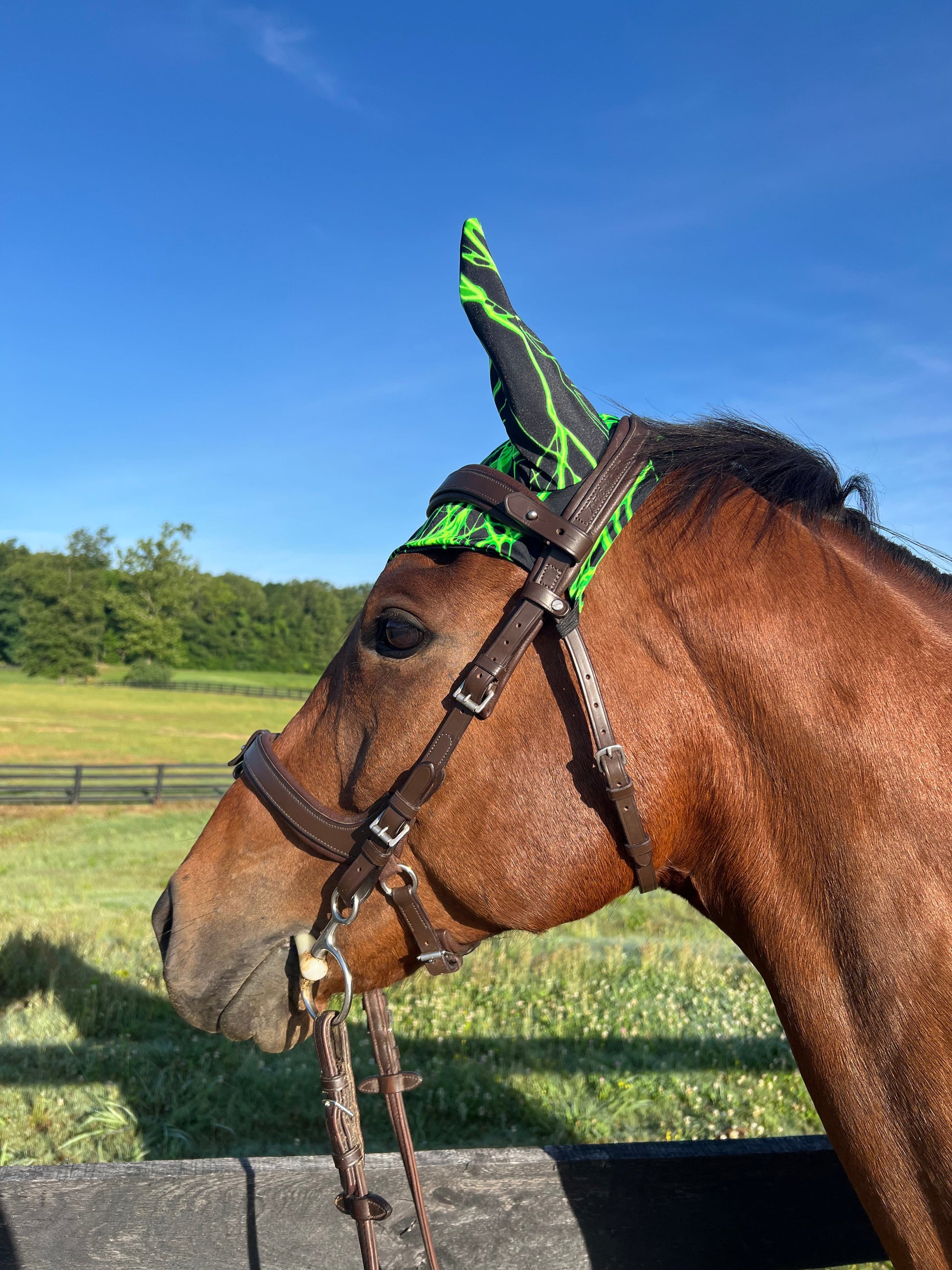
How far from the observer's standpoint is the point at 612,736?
167 cm

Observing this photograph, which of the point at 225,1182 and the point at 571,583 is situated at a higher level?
the point at 571,583

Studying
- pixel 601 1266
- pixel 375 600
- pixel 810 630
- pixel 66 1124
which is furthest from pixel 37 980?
pixel 810 630

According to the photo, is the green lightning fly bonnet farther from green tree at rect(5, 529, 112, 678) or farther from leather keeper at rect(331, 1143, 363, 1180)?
green tree at rect(5, 529, 112, 678)

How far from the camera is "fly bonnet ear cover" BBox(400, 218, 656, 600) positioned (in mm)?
1768

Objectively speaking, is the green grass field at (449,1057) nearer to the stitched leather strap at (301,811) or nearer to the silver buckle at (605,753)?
the stitched leather strap at (301,811)

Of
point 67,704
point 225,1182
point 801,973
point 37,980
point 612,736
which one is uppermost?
point 612,736

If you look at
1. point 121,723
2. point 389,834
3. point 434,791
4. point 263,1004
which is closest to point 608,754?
point 434,791

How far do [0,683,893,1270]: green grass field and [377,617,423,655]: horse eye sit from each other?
3.43 meters

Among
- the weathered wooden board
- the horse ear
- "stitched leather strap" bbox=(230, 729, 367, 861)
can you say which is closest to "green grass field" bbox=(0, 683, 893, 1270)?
the weathered wooden board

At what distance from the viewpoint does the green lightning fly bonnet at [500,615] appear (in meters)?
1.71

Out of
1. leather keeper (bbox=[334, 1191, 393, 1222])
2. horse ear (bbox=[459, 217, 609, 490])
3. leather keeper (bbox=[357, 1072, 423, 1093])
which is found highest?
horse ear (bbox=[459, 217, 609, 490])

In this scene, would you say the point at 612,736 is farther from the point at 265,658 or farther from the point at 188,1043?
the point at 265,658

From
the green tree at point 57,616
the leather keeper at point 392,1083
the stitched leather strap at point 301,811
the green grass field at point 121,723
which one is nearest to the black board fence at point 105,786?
the green grass field at point 121,723

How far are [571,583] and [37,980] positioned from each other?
615 centimetres
